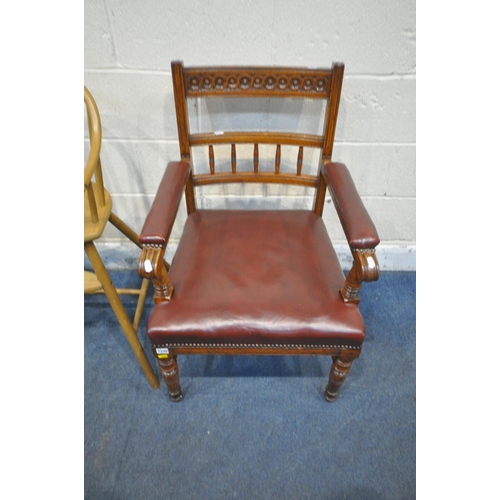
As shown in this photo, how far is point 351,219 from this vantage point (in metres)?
0.96

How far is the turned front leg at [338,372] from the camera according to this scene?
3.48ft

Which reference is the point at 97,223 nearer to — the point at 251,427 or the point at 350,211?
the point at 350,211

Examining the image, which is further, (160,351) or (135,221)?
(135,221)

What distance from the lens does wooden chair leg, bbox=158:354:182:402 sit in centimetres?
111

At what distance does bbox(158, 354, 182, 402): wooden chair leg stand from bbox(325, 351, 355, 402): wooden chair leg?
504mm

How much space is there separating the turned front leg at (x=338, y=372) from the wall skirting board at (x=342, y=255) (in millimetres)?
729

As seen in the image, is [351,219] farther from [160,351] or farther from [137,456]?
[137,456]

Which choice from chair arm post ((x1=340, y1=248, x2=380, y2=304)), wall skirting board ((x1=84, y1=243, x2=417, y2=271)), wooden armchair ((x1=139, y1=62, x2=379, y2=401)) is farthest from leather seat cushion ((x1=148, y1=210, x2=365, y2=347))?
wall skirting board ((x1=84, y1=243, x2=417, y2=271))

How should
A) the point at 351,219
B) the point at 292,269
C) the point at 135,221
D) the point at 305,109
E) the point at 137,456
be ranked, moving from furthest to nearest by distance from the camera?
the point at 135,221, the point at 305,109, the point at 137,456, the point at 292,269, the point at 351,219

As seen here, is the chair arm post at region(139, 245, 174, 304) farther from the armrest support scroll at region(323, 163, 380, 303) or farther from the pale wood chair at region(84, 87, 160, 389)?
the armrest support scroll at region(323, 163, 380, 303)

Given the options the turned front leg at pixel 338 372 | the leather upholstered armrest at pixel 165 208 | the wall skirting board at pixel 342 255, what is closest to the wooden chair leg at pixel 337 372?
the turned front leg at pixel 338 372

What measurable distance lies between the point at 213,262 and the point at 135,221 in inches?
28.4

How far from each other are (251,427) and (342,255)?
0.93m

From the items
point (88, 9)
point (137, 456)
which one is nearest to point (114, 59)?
point (88, 9)
